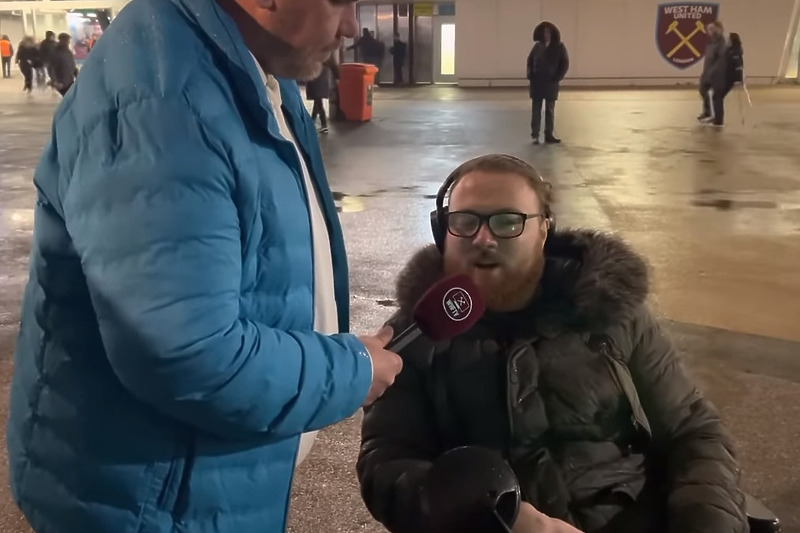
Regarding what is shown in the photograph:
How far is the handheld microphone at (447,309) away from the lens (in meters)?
1.70

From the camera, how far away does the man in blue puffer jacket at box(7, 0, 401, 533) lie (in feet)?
3.97

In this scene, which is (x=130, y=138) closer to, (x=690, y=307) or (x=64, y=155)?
(x=64, y=155)

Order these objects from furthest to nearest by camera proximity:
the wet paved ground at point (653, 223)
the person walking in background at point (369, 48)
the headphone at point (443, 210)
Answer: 1. the person walking in background at point (369, 48)
2. the wet paved ground at point (653, 223)
3. the headphone at point (443, 210)

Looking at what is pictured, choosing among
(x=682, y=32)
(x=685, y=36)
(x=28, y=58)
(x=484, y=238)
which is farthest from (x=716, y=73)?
(x=28, y=58)

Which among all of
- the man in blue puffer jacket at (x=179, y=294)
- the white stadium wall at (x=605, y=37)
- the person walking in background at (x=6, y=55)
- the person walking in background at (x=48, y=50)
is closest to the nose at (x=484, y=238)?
the man in blue puffer jacket at (x=179, y=294)

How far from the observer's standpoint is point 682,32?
95.4 ft

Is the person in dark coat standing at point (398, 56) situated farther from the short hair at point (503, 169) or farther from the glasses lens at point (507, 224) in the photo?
the glasses lens at point (507, 224)

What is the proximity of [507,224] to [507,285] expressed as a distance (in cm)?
15

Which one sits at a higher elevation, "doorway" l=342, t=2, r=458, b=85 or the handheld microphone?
the handheld microphone

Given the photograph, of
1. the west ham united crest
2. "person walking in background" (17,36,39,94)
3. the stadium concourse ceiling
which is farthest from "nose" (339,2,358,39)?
the stadium concourse ceiling

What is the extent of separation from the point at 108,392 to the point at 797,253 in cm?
677

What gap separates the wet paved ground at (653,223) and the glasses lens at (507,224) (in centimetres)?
159

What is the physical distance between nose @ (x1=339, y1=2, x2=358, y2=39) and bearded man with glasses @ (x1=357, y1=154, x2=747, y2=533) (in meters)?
0.79

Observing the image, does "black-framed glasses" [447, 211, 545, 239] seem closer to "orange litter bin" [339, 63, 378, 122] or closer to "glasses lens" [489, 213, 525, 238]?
"glasses lens" [489, 213, 525, 238]
